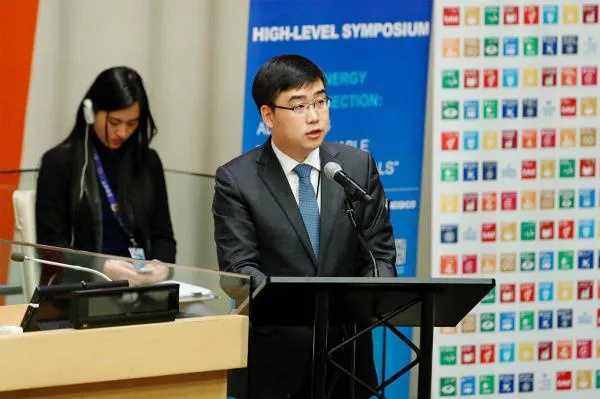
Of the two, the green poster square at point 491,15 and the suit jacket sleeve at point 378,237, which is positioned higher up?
the green poster square at point 491,15

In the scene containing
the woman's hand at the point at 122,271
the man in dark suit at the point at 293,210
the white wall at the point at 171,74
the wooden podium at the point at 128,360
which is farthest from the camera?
the white wall at the point at 171,74

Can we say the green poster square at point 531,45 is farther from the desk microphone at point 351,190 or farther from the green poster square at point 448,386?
the desk microphone at point 351,190

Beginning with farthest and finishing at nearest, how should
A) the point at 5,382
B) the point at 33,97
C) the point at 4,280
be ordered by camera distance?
the point at 33,97 < the point at 4,280 < the point at 5,382

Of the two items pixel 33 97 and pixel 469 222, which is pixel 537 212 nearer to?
pixel 469 222

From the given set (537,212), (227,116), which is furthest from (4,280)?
(537,212)

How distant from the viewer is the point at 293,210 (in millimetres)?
3660

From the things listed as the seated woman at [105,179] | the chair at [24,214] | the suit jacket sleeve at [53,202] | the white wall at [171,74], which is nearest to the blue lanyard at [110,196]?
the seated woman at [105,179]

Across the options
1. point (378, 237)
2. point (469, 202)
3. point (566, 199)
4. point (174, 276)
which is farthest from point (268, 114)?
point (566, 199)

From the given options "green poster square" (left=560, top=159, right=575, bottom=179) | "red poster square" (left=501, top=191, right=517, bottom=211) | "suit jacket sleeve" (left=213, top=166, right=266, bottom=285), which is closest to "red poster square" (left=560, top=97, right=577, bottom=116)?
"green poster square" (left=560, top=159, right=575, bottom=179)

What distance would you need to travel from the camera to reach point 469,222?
5422 millimetres

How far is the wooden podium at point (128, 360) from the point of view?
250cm

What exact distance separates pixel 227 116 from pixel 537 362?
2074 millimetres

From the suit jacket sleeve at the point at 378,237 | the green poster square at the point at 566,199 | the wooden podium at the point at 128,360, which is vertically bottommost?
the wooden podium at the point at 128,360

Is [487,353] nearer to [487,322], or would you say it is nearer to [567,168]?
[487,322]
